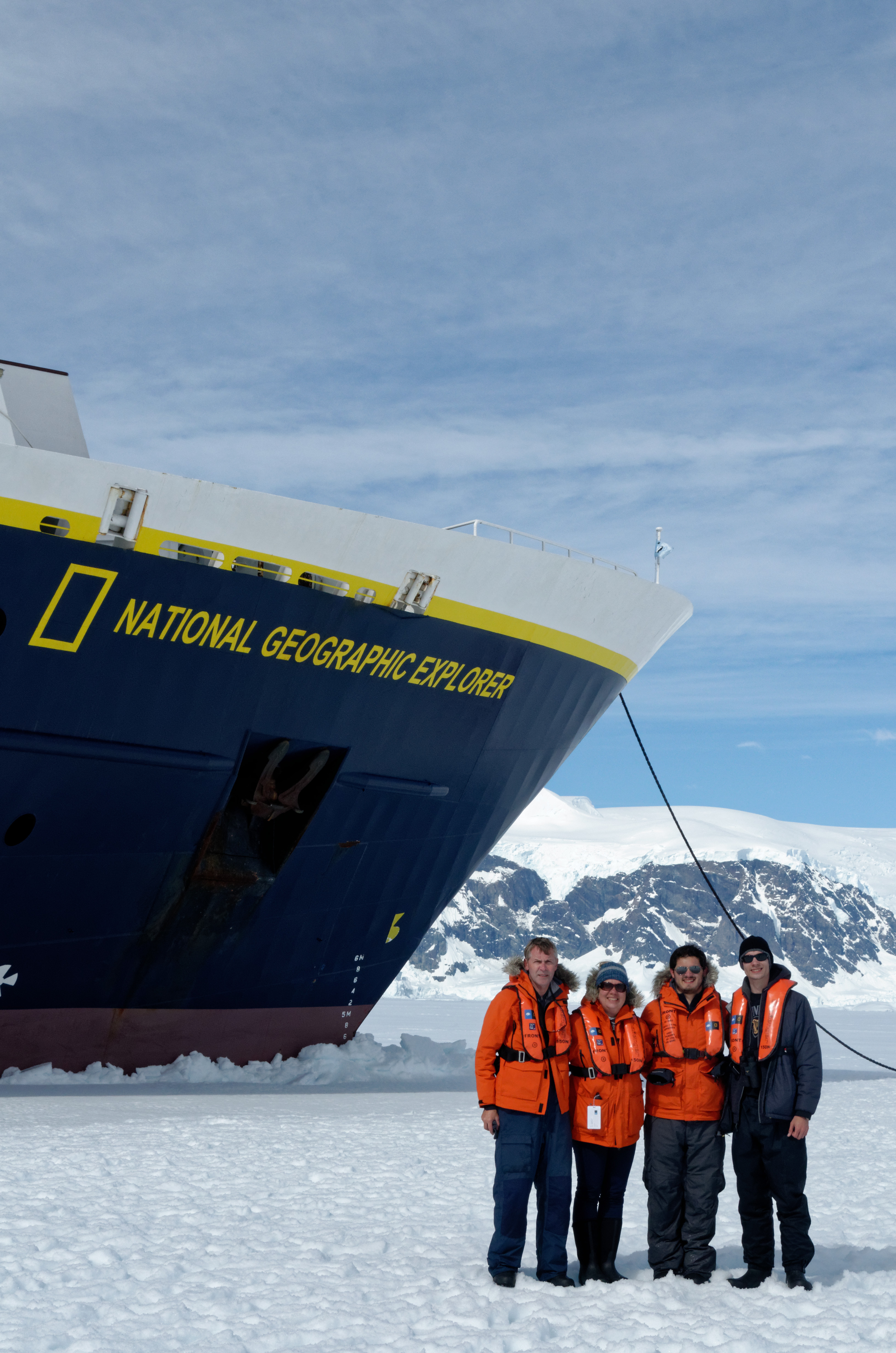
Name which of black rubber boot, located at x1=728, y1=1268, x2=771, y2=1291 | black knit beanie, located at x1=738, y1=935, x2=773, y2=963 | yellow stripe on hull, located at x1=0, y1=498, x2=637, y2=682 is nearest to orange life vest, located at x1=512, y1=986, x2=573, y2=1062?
black knit beanie, located at x1=738, y1=935, x2=773, y2=963

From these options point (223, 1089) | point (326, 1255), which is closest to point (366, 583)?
point (223, 1089)

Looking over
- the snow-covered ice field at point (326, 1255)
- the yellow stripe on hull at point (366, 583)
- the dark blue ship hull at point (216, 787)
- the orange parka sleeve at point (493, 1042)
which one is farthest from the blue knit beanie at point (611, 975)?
the yellow stripe on hull at point (366, 583)

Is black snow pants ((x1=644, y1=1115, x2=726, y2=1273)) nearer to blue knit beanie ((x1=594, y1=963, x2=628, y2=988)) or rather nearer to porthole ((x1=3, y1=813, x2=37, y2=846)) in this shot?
blue knit beanie ((x1=594, y1=963, x2=628, y2=988))

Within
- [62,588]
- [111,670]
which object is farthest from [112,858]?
[62,588]

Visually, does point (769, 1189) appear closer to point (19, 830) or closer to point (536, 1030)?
point (536, 1030)

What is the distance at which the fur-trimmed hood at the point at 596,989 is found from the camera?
492 centimetres

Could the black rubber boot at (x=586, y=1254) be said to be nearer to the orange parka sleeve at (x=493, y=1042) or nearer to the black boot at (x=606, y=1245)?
the black boot at (x=606, y=1245)

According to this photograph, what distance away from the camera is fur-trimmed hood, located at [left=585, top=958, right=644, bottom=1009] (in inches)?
194

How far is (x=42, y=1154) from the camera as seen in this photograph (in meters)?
6.66

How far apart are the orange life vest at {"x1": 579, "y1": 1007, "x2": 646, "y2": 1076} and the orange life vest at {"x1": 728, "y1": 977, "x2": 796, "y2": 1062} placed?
0.38m

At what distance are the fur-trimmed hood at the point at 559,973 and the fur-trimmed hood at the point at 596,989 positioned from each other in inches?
2.3

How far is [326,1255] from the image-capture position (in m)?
5.05

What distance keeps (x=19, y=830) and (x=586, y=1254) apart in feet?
19.7

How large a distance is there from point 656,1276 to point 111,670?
621 centimetres
